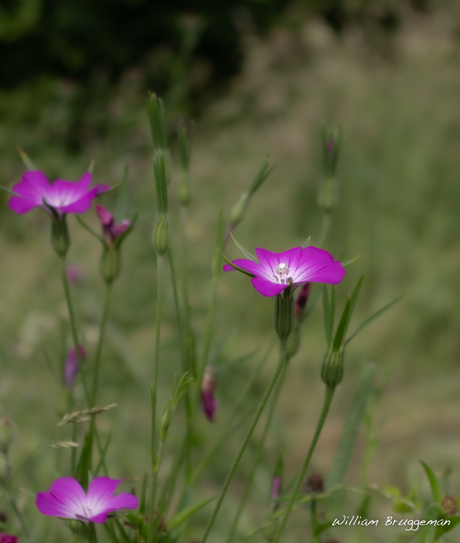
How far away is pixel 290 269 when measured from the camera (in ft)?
1.34

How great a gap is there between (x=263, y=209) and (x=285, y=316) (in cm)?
178

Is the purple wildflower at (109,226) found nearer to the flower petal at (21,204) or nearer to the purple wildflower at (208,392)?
the flower petal at (21,204)

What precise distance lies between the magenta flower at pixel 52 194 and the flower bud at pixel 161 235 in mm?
66

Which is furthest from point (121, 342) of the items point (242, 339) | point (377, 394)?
point (377, 394)

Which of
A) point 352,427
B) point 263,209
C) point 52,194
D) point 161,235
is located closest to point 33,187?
point 52,194

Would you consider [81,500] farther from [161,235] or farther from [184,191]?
[184,191]

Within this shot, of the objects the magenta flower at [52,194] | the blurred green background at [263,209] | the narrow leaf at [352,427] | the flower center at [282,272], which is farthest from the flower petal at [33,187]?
the narrow leaf at [352,427]

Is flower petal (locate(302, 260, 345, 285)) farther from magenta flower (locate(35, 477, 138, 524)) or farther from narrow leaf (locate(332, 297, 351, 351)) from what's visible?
magenta flower (locate(35, 477, 138, 524))

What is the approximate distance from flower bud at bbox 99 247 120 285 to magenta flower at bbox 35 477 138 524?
18cm

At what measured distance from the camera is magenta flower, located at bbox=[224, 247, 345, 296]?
0.35 metres

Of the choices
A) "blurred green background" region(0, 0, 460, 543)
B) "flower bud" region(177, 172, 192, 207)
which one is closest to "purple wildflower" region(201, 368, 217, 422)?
"blurred green background" region(0, 0, 460, 543)

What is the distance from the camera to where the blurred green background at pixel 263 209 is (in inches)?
50.3

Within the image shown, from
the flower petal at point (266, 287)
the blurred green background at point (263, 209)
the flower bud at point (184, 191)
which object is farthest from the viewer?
the blurred green background at point (263, 209)

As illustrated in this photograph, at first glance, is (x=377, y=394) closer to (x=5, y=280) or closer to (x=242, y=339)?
(x=242, y=339)
